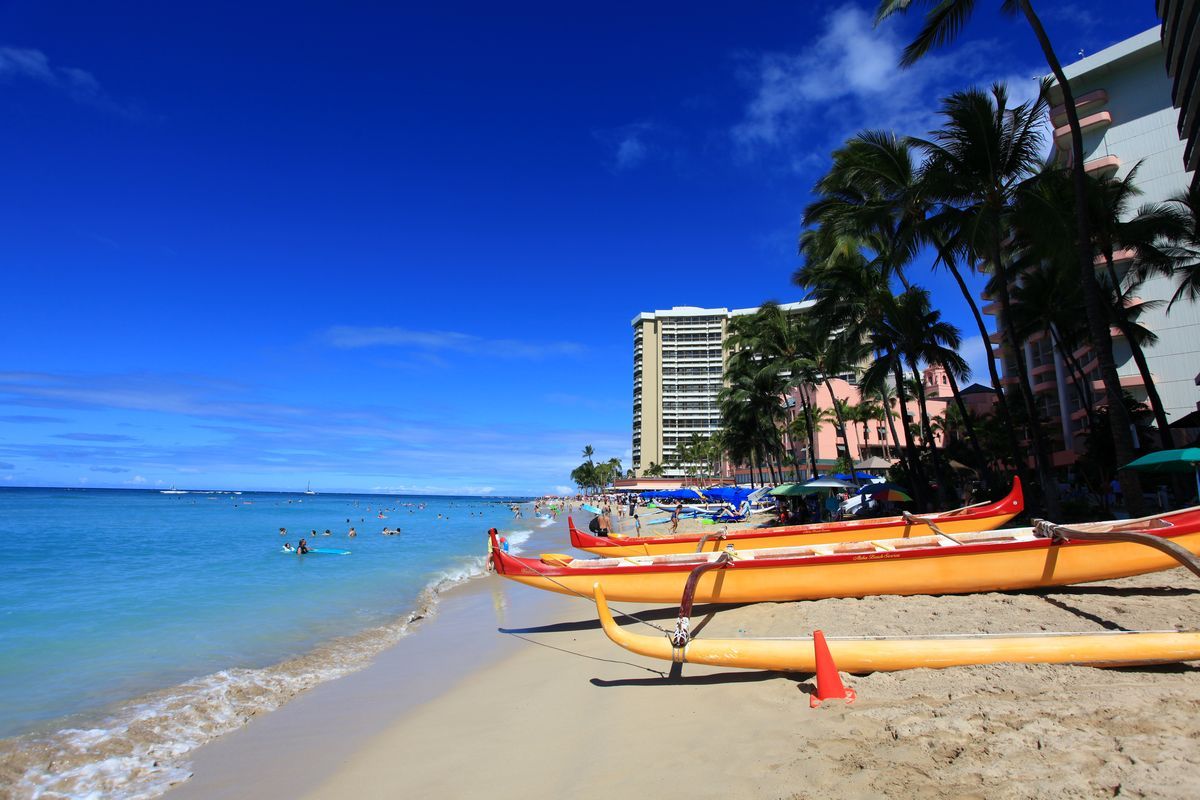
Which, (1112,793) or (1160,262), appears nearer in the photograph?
(1112,793)

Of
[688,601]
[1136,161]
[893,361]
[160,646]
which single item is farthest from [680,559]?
[1136,161]

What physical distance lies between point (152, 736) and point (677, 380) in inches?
4097

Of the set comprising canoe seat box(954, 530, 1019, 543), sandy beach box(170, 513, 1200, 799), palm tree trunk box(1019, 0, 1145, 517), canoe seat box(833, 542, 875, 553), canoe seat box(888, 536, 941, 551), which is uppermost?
palm tree trunk box(1019, 0, 1145, 517)

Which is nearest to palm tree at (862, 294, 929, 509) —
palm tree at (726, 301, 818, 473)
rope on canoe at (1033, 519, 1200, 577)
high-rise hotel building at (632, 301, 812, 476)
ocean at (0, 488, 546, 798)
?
palm tree at (726, 301, 818, 473)

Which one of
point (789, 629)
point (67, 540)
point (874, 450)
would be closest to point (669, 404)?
point (874, 450)

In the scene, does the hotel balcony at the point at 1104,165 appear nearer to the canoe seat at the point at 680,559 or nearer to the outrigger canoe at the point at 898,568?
the outrigger canoe at the point at 898,568

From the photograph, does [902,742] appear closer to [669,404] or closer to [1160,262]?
[1160,262]


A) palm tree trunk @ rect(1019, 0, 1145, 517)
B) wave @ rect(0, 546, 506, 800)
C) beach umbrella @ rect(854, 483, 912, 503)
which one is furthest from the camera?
beach umbrella @ rect(854, 483, 912, 503)

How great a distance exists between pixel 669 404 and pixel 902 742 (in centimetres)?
10542

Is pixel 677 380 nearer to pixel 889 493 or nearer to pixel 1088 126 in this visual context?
pixel 1088 126

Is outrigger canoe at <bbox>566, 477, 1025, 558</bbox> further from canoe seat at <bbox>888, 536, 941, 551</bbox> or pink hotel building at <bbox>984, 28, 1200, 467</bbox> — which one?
pink hotel building at <bbox>984, 28, 1200, 467</bbox>

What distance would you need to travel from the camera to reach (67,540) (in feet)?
94.3

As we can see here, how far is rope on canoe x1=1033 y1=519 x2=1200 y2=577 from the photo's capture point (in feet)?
17.7

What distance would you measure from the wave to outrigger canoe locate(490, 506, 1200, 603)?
132 inches
